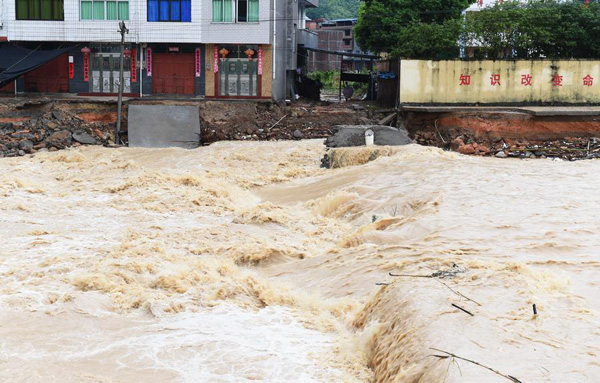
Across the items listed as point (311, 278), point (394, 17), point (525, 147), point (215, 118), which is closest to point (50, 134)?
point (215, 118)

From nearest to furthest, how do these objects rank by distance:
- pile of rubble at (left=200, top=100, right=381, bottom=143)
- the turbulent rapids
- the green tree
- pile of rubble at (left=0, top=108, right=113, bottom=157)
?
the turbulent rapids → pile of rubble at (left=0, top=108, right=113, bottom=157) → pile of rubble at (left=200, top=100, right=381, bottom=143) → the green tree

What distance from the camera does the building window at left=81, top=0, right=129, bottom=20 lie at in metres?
32.8

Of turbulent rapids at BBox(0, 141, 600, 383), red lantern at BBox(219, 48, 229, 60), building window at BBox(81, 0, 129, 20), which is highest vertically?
building window at BBox(81, 0, 129, 20)

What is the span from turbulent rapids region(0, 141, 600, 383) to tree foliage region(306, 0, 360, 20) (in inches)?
2416

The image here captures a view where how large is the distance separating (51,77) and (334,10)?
1982 inches

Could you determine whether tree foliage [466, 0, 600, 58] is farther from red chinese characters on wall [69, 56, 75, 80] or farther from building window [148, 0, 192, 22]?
red chinese characters on wall [69, 56, 75, 80]

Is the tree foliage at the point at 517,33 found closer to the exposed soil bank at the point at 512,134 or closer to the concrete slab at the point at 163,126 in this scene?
the exposed soil bank at the point at 512,134

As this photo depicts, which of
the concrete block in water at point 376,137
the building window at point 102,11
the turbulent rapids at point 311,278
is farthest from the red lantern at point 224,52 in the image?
the turbulent rapids at point 311,278

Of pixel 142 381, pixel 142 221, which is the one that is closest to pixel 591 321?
pixel 142 381

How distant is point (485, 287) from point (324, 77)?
45.1m

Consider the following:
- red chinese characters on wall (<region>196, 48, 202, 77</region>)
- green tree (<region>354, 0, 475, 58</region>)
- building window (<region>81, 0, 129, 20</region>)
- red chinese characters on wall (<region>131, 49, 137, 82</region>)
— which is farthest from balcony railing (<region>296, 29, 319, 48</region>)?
building window (<region>81, 0, 129, 20</region>)

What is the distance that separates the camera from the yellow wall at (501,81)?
2834 cm

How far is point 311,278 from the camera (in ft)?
39.3

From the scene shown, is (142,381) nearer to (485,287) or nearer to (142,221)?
(485,287)
